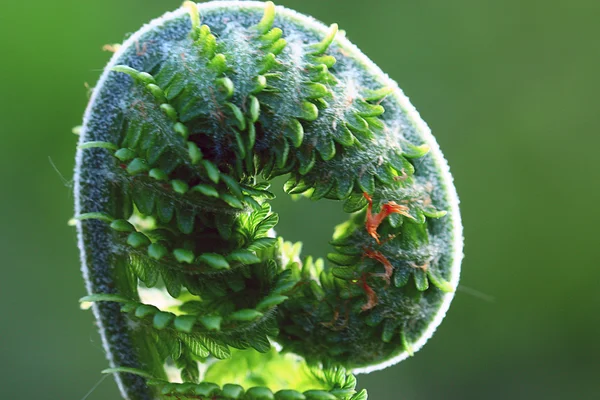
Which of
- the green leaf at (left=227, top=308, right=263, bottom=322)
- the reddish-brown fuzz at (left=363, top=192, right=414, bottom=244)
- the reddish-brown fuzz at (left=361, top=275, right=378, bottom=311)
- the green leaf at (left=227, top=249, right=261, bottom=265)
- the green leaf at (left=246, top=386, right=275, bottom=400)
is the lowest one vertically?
the green leaf at (left=246, top=386, right=275, bottom=400)

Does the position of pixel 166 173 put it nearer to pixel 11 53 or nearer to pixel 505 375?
pixel 11 53

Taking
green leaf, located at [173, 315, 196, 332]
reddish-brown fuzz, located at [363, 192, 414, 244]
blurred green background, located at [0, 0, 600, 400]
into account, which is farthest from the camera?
blurred green background, located at [0, 0, 600, 400]

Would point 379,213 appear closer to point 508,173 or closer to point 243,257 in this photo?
point 243,257

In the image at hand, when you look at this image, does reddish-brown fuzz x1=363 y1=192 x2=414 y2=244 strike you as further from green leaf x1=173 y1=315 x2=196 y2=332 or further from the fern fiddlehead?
green leaf x1=173 y1=315 x2=196 y2=332

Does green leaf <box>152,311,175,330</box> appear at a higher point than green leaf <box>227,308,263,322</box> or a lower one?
lower

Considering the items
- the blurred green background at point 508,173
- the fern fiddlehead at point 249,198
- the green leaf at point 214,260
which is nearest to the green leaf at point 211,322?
the fern fiddlehead at point 249,198

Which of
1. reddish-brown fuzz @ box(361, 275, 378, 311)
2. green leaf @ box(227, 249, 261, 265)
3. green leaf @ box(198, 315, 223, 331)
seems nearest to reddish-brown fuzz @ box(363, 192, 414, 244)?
reddish-brown fuzz @ box(361, 275, 378, 311)

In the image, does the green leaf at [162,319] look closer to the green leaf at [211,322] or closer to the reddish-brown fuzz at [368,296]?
the green leaf at [211,322]

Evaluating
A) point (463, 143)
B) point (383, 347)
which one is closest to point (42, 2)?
point (463, 143)

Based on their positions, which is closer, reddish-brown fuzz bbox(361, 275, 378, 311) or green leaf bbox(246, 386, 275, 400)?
green leaf bbox(246, 386, 275, 400)
